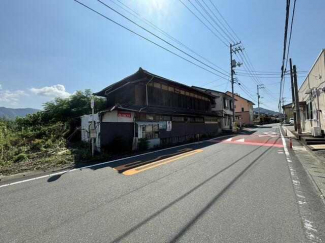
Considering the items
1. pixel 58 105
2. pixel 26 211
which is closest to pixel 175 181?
pixel 26 211

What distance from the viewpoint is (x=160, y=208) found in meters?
3.48

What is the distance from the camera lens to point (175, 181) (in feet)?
16.8

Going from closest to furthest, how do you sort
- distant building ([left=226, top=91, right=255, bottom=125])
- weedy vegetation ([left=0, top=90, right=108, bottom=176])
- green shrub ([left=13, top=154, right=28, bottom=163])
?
weedy vegetation ([left=0, top=90, right=108, bottom=176]) < green shrub ([left=13, top=154, right=28, bottom=163]) < distant building ([left=226, top=91, right=255, bottom=125])

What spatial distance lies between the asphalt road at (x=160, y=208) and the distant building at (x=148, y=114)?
5.45 m

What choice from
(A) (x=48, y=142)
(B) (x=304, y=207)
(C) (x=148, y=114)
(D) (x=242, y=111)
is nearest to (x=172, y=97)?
(C) (x=148, y=114)

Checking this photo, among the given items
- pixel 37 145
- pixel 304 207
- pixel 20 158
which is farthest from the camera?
pixel 37 145

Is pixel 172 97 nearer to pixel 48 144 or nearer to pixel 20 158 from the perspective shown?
pixel 48 144

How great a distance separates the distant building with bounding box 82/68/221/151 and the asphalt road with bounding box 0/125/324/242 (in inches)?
215

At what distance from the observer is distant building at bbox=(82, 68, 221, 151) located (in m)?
11.0

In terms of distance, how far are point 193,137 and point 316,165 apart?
36.8ft

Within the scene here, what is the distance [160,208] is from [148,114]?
382 inches

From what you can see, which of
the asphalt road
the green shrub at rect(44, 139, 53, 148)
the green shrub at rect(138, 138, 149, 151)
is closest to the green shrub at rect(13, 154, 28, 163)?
the green shrub at rect(44, 139, 53, 148)

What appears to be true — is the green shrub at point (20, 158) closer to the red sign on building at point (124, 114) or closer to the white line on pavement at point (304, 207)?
the red sign on building at point (124, 114)

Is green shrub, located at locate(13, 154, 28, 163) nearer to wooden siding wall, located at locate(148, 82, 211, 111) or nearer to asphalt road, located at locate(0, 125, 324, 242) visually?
asphalt road, located at locate(0, 125, 324, 242)
